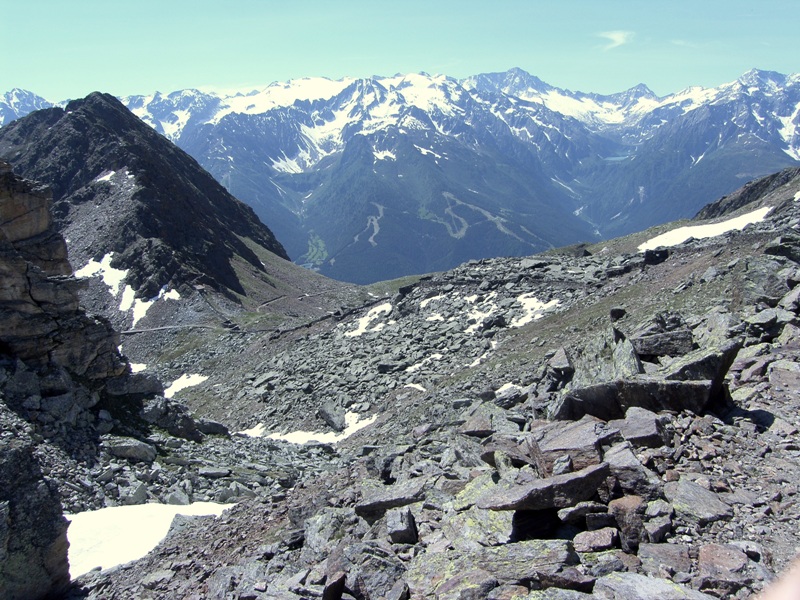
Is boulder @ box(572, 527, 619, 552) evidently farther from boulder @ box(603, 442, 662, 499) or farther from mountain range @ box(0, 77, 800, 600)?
boulder @ box(603, 442, 662, 499)

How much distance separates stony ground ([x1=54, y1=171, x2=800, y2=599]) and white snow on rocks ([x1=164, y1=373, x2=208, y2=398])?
33630 millimetres

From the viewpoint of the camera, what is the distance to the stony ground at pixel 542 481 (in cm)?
1097

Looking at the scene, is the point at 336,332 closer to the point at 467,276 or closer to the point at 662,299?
the point at 467,276

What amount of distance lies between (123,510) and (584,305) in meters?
35.6

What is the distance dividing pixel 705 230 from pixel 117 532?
77.5 m

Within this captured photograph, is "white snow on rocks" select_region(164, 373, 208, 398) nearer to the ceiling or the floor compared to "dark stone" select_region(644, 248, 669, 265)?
nearer to the floor

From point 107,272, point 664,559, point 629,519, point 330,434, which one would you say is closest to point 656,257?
point 330,434

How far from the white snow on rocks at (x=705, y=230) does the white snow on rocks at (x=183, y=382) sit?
5716 cm

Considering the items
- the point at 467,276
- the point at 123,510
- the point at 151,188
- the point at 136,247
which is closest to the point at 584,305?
the point at 467,276

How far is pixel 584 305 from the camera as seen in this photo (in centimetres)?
4831

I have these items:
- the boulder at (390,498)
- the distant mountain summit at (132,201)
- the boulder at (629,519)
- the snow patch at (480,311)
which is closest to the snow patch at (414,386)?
the snow patch at (480,311)

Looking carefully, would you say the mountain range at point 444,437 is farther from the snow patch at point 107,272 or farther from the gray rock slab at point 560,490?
the snow patch at point 107,272

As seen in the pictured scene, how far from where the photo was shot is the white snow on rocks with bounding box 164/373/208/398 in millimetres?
69688

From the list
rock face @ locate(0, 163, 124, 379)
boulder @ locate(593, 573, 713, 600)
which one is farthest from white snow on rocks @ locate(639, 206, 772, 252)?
boulder @ locate(593, 573, 713, 600)
